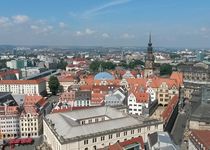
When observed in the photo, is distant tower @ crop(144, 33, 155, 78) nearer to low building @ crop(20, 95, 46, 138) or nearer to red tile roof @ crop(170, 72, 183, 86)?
red tile roof @ crop(170, 72, 183, 86)

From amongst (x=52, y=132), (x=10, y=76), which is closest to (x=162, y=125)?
(x=52, y=132)

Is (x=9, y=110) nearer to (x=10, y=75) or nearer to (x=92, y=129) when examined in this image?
(x=92, y=129)

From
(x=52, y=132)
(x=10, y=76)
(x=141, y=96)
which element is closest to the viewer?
(x=52, y=132)

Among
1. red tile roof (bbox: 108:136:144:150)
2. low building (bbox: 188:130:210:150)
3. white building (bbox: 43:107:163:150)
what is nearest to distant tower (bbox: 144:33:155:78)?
white building (bbox: 43:107:163:150)

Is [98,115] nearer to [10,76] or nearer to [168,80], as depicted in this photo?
[168,80]

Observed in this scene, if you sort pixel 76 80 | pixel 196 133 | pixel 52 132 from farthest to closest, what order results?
pixel 76 80 → pixel 52 132 → pixel 196 133

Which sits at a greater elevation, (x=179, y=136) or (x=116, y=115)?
(x=116, y=115)

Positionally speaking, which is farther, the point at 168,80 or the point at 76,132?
the point at 168,80
